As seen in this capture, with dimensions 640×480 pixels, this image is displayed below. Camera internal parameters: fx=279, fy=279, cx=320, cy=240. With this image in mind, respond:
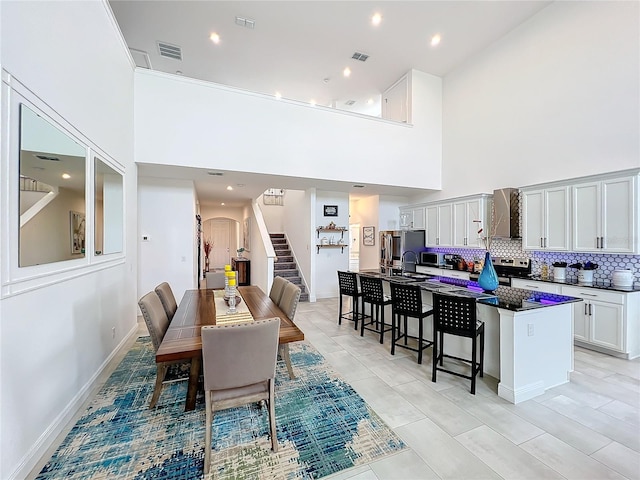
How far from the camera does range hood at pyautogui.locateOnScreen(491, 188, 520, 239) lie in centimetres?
522

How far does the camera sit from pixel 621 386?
2.88m

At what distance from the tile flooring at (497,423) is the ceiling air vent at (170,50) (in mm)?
6064

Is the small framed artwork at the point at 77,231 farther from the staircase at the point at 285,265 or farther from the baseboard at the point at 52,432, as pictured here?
the staircase at the point at 285,265

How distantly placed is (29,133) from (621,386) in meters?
5.63

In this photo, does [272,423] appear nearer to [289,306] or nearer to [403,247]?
[289,306]

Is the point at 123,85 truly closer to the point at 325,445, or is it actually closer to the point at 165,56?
the point at 165,56

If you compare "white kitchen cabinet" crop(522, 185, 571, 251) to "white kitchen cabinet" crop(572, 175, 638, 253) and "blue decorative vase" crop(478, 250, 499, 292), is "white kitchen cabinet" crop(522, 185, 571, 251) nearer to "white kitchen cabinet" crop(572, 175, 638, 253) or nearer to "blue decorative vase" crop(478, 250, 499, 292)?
"white kitchen cabinet" crop(572, 175, 638, 253)

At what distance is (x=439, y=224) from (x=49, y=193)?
6.74 m

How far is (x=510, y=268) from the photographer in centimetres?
529

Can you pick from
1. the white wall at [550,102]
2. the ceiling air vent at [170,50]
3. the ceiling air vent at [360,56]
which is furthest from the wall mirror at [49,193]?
the white wall at [550,102]

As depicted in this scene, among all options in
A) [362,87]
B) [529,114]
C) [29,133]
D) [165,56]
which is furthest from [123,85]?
[529,114]

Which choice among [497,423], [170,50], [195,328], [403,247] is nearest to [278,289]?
[195,328]

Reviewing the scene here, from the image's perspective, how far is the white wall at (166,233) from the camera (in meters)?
5.68

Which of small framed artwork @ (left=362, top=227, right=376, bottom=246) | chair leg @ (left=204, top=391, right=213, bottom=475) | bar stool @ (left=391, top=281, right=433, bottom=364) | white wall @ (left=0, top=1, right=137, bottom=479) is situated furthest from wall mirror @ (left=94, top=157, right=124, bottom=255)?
small framed artwork @ (left=362, top=227, right=376, bottom=246)
